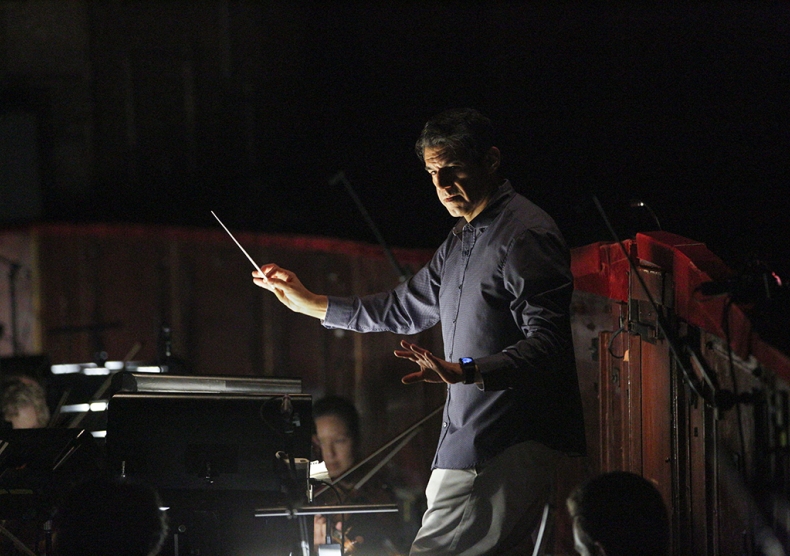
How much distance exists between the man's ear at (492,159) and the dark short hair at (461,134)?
0.06ft

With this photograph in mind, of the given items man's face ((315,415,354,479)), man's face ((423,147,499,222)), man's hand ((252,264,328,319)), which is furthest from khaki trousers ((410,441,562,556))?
man's face ((315,415,354,479))

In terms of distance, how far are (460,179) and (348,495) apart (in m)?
1.57

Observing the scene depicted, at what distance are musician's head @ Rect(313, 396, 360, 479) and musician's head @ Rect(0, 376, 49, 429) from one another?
1.20 metres

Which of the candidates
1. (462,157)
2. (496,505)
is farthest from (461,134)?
(496,505)

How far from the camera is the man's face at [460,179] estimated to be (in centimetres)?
273

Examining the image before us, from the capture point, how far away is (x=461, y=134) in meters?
2.71

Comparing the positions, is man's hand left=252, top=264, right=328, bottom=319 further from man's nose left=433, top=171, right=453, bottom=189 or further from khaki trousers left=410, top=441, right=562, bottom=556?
khaki trousers left=410, top=441, right=562, bottom=556

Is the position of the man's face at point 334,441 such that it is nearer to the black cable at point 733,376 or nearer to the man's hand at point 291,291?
the man's hand at point 291,291

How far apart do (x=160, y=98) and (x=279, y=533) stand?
6.95 m

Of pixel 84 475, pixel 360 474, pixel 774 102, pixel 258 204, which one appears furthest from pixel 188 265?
pixel 84 475

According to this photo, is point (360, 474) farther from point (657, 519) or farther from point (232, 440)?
point (657, 519)

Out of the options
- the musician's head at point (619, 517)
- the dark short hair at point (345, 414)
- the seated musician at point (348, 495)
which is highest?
the musician's head at point (619, 517)

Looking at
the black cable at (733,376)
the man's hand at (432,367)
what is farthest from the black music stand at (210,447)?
the black cable at (733,376)

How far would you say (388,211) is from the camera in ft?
22.4
